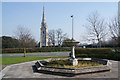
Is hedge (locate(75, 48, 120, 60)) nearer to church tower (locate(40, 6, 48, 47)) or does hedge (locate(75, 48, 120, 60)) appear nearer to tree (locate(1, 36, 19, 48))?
tree (locate(1, 36, 19, 48))

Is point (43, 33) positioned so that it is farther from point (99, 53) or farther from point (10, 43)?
point (99, 53)

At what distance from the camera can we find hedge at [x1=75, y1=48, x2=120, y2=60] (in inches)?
719

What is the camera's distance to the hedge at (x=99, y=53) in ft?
59.9

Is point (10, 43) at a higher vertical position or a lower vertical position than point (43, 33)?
lower

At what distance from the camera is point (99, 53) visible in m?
20.5

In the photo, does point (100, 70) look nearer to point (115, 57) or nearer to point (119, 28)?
point (115, 57)

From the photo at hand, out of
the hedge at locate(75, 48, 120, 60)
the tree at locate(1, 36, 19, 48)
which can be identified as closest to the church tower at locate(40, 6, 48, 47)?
the tree at locate(1, 36, 19, 48)

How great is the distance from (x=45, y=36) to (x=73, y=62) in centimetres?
6589

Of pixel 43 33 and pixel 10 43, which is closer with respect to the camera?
pixel 10 43

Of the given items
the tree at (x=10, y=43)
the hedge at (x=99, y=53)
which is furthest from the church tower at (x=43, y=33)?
the hedge at (x=99, y=53)

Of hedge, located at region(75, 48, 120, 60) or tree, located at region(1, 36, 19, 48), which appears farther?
tree, located at region(1, 36, 19, 48)

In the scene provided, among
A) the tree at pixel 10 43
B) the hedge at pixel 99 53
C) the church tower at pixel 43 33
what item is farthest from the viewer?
the church tower at pixel 43 33

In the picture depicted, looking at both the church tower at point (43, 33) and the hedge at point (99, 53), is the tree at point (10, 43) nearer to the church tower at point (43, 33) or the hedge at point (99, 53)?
the hedge at point (99, 53)

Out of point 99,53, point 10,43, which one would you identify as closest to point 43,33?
point 10,43
